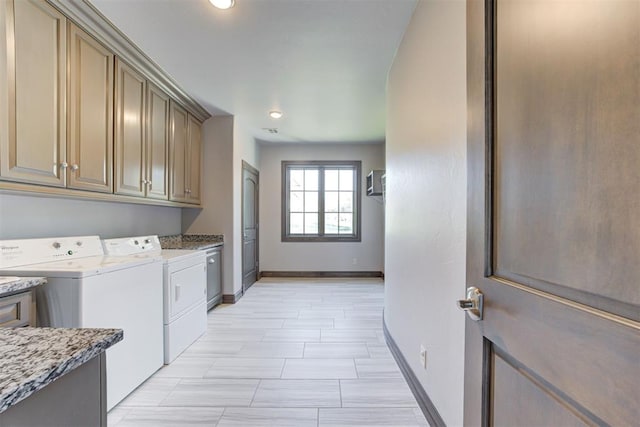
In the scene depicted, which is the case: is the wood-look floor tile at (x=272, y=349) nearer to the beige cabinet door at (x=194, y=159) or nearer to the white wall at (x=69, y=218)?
the white wall at (x=69, y=218)

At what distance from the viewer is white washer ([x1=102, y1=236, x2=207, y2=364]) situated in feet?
7.95

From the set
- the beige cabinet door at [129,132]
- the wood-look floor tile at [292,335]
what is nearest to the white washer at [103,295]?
the beige cabinet door at [129,132]

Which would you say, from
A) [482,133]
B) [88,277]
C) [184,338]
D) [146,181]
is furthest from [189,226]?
[482,133]

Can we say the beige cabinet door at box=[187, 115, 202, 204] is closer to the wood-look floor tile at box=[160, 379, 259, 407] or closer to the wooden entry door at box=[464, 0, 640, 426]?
Answer: the wood-look floor tile at box=[160, 379, 259, 407]

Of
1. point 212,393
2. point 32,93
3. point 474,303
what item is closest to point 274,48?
point 32,93

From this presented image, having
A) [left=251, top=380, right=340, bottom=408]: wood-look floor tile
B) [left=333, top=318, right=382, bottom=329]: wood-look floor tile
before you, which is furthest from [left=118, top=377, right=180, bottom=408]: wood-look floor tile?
[left=333, top=318, right=382, bottom=329]: wood-look floor tile

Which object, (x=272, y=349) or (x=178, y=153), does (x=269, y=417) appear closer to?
(x=272, y=349)

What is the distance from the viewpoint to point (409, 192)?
2.09m

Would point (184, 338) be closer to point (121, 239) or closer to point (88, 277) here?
point (121, 239)

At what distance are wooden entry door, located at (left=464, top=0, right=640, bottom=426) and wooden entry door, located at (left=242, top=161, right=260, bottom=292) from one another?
161 inches

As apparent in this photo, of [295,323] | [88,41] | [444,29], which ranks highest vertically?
[88,41]

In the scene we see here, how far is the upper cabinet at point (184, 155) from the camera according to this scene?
328cm

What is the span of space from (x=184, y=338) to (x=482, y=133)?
9.05ft

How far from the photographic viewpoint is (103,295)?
174 cm
